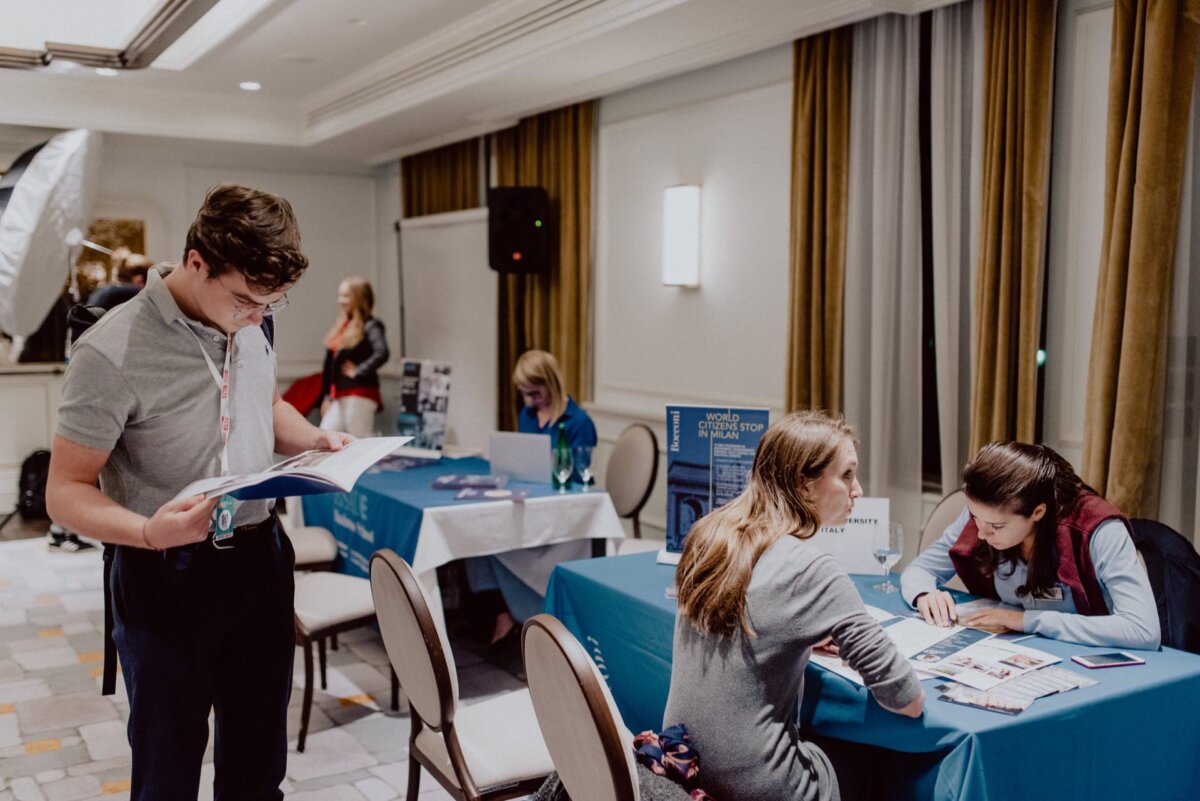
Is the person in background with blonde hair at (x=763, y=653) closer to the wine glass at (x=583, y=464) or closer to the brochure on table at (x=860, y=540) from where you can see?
the brochure on table at (x=860, y=540)

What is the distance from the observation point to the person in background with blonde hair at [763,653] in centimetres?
177

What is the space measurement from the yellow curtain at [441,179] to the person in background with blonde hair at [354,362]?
914 mm

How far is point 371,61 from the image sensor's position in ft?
18.8

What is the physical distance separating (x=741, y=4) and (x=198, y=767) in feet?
10.1

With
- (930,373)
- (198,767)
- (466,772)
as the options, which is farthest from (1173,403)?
(198,767)

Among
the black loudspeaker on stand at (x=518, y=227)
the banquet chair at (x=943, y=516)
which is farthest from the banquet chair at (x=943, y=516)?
the black loudspeaker on stand at (x=518, y=227)

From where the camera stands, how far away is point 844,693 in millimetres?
1895

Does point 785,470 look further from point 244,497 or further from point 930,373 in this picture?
point 930,373

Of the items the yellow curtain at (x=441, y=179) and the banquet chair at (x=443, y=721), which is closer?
the banquet chair at (x=443, y=721)

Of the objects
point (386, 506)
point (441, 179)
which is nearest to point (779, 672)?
point (386, 506)

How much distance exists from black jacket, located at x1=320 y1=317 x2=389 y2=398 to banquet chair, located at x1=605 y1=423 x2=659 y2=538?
2.41 meters

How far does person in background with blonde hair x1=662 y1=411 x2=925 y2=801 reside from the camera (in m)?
1.77

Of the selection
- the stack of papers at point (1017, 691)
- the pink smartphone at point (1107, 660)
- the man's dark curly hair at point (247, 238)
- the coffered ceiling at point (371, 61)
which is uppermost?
the coffered ceiling at point (371, 61)

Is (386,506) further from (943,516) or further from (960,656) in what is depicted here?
(960,656)
